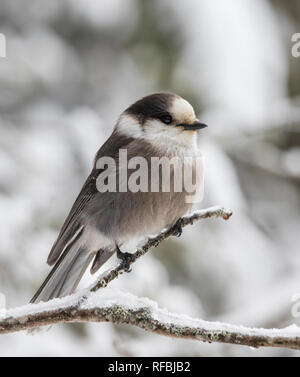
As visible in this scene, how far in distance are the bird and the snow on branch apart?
102 cm

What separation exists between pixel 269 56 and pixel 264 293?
106 inches

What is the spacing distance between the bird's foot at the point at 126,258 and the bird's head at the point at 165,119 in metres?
0.70

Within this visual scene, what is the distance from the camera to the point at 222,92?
18.0 feet

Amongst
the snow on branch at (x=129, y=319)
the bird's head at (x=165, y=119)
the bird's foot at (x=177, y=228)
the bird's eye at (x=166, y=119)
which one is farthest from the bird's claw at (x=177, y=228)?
the snow on branch at (x=129, y=319)

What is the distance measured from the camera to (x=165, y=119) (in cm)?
331

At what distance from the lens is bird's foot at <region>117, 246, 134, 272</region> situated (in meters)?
2.61

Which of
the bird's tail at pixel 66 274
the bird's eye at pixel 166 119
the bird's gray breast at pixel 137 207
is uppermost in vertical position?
the bird's eye at pixel 166 119

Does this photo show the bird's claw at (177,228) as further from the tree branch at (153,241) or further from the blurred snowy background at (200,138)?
the blurred snowy background at (200,138)

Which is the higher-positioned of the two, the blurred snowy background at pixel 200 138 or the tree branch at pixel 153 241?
the blurred snowy background at pixel 200 138

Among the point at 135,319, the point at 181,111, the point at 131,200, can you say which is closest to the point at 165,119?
the point at 181,111

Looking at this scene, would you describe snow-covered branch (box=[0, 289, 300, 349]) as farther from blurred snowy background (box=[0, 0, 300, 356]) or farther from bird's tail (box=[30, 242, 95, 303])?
blurred snowy background (box=[0, 0, 300, 356])

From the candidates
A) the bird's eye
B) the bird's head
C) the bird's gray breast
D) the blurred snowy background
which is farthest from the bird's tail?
the bird's eye

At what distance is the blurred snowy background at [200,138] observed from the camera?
3.97m

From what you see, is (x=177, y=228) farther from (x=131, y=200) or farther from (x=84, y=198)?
(x=84, y=198)
